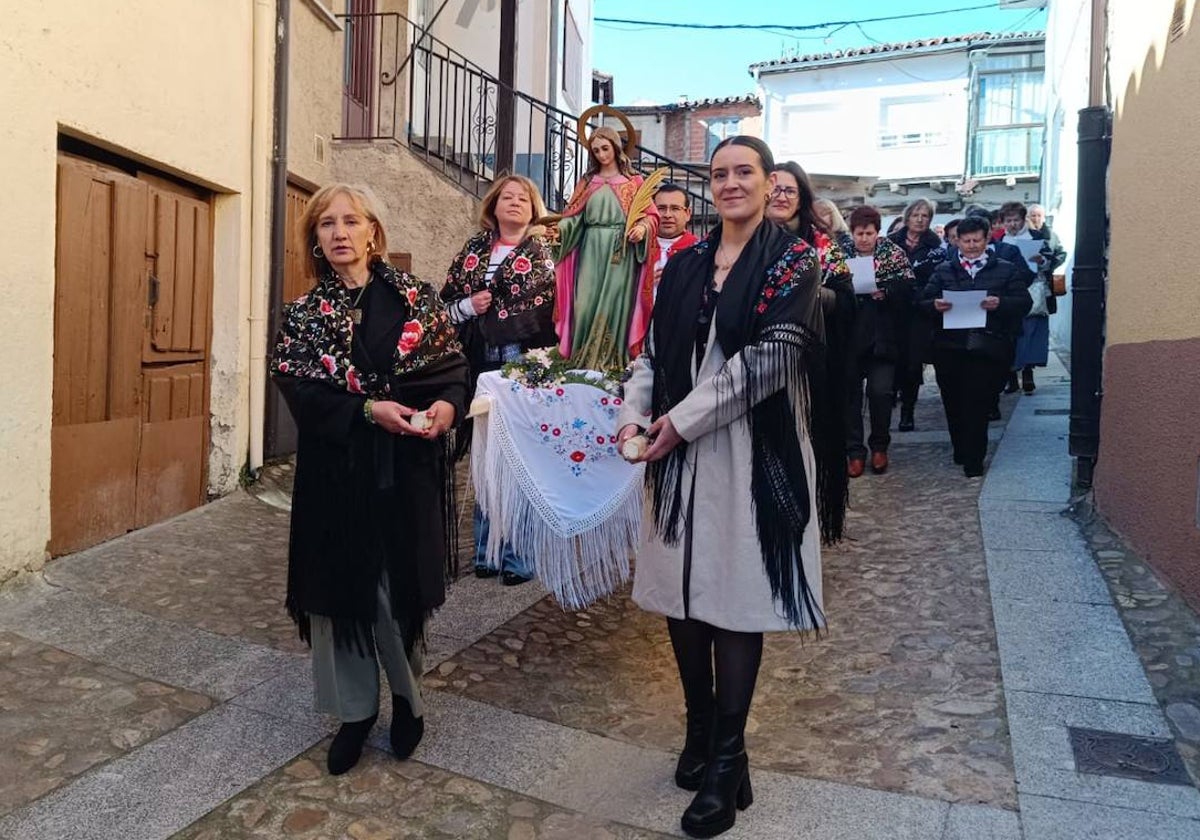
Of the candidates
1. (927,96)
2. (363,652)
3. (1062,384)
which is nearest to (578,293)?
(363,652)

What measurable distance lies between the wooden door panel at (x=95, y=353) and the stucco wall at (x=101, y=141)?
196mm

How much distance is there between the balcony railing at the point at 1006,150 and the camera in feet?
81.0

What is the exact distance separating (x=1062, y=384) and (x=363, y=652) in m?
9.01

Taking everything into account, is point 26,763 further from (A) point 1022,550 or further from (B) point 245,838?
(A) point 1022,550

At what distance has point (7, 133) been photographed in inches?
175

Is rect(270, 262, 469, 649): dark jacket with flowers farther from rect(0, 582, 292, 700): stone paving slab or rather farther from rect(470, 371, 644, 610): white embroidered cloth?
rect(470, 371, 644, 610): white embroidered cloth

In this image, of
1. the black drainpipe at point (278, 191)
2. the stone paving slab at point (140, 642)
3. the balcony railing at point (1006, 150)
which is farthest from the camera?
the balcony railing at point (1006, 150)

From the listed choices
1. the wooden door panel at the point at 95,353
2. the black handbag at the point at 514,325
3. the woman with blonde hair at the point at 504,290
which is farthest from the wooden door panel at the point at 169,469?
the black handbag at the point at 514,325

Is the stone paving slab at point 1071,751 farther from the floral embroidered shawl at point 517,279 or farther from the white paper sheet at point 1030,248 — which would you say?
the white paper sheet at point 1030,248

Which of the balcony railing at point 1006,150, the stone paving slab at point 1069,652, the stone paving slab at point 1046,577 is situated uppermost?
the balcony railing at point 1006,150

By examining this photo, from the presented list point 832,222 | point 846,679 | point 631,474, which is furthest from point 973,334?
point 846,679

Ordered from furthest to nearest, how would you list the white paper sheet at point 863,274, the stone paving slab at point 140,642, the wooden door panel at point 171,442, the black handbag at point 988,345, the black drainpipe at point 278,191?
the black drainpipe at point 278,191 → the black handbag at point 988,345 → the white paper sheet at point 863,274 → the wooden door panel at point 171,442 → the stone paving slab at point 140,642

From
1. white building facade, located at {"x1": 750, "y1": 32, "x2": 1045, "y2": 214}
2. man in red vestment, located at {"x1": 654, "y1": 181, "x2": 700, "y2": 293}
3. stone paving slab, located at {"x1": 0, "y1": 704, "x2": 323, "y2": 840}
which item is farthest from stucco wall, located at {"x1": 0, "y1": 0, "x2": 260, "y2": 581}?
white building facade, located at {"x1": 750, "y1": 32, "x2": 1045, "y2": 214}

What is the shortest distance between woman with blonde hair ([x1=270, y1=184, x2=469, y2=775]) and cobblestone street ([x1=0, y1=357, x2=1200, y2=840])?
0.32 m
